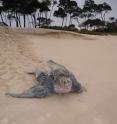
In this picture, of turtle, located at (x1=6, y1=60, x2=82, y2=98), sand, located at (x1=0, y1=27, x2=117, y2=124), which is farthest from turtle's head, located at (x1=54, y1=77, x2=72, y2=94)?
sand, located at (x1=0, y1=27, x2=117, y2=124)

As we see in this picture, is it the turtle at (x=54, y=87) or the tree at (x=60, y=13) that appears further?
the tree at (x=60, y=13)

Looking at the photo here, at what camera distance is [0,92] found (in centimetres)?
415

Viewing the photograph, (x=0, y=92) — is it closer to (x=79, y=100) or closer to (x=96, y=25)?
(x=79, y=100)

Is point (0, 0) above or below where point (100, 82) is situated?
above

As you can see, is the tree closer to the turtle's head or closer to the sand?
the sand

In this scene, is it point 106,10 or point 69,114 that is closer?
point 69,114

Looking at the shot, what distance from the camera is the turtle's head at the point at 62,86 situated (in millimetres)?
4027

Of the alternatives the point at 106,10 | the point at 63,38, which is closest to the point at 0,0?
the point at 63,38

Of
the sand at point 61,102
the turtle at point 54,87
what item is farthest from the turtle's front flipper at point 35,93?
the sand at point 61,102

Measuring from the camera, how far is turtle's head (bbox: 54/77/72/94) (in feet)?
13.2

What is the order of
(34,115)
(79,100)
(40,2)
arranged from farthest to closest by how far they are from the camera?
(40,2) < (79,100) < (34,115)

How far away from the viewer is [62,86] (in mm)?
4039

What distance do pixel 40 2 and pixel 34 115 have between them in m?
26.9

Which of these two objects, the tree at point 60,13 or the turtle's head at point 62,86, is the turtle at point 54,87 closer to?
the turtle's head at point 62,86
